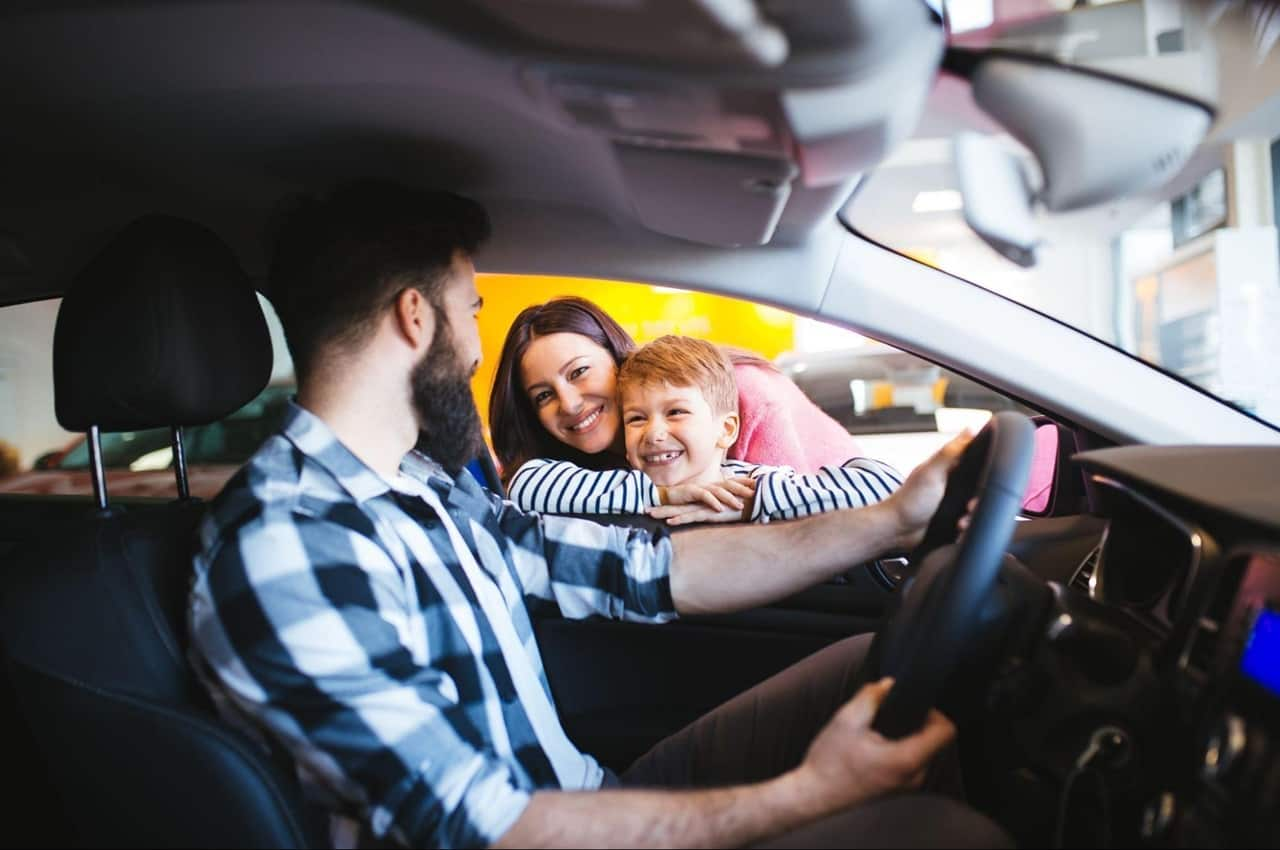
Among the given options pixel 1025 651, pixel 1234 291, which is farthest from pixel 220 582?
pixel 1234 291

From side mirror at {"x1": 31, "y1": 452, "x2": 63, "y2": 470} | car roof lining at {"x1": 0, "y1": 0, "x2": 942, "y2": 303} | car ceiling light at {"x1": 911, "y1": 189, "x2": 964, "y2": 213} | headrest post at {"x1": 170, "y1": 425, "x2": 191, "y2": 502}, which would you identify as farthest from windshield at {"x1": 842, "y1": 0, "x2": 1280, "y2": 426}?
side mirror at {"x1": 31, "y1": 452, "x2": 63, "y2": 470}

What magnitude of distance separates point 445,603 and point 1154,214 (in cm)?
114

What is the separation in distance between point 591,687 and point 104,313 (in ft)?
3.35

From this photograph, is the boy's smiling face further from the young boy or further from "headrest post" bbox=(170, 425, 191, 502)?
"headrest post" bbox=(170, 425, 191, 502)

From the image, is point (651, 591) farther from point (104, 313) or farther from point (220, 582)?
point (104, 313)

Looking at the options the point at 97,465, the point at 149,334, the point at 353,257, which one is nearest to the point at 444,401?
the point at 353,257

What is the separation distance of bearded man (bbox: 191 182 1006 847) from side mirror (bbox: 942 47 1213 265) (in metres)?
0.40

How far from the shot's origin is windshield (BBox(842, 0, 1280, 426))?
1.08m

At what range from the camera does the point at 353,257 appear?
1332mm

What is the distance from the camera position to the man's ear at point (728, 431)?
1.97m

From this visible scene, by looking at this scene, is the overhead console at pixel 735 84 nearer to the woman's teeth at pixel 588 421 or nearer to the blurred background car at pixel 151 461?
the woman's teeth at pixel 588 421

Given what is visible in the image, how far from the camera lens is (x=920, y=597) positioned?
1030mm

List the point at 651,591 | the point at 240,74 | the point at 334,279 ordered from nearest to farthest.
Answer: the point at 240,74, the point at 334,279, the point at 651,591

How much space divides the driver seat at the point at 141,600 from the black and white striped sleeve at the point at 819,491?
91 centimetres
